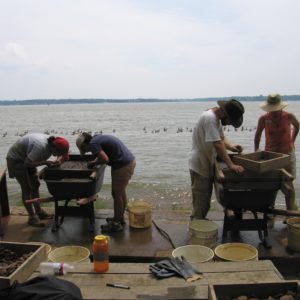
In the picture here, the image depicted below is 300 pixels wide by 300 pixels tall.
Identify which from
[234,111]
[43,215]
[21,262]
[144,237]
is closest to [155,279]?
[21,262]

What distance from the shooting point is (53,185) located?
548 cm

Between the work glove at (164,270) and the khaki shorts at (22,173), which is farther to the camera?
the khaki shorts at (22,173)

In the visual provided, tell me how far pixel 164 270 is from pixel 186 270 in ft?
0.57

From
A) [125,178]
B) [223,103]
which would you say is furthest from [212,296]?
[125,178]

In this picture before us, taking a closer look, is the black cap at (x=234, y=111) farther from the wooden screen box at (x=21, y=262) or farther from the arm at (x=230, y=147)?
the wooden screen box at (x=21, y=262)

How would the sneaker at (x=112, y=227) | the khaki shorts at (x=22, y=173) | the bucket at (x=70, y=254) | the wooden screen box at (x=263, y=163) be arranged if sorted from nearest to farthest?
1. the bucket at (x=70, y=254)
2. the wooden screen box at (x=263, y=163)
3. the sneaker at (x=112, y=227)
4. the khaki shorts at (x=22, y=173)

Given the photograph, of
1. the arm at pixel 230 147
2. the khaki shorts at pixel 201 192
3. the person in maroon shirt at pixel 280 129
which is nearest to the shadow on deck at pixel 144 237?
the khaki shorts at pixel 201 192

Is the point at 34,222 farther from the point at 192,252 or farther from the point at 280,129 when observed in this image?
the point at 280,129

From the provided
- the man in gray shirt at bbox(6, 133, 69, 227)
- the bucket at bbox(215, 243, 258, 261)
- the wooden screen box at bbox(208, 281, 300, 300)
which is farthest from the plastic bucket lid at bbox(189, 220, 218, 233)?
the wooden screen box at bbox(208, 281, 300, 300)

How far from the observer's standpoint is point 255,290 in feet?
8.73

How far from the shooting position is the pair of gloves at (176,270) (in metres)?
2.99

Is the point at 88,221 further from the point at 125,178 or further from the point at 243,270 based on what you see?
the point at 243,270

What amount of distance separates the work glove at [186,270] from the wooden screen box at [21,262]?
42.9 inches

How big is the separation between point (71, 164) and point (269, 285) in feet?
13.6
